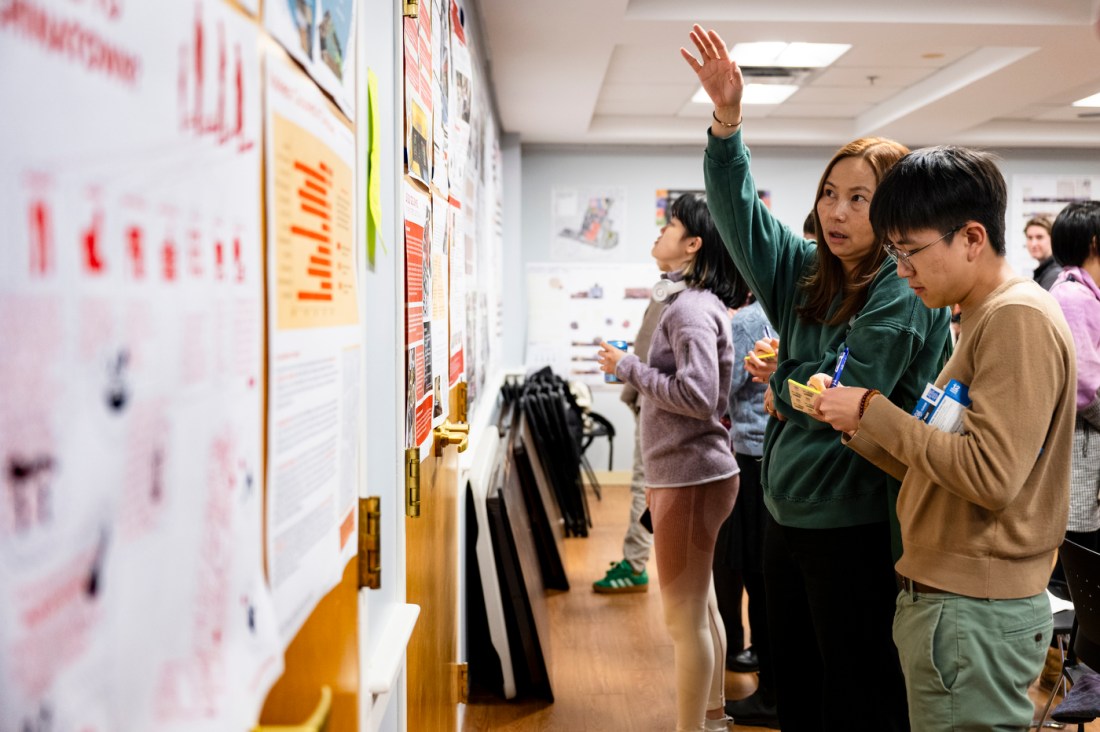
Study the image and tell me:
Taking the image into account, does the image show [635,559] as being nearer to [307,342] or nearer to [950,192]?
[950,192]

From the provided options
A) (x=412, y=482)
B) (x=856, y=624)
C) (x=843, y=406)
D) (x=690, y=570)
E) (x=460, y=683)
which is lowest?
(x=460, y=683)

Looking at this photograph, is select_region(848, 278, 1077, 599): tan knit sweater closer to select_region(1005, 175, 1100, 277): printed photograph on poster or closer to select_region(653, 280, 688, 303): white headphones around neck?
select_region(653, 280, 688, 303): white headphones around neck

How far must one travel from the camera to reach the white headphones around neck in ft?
8.48

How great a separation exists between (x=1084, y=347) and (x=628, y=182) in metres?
4.56

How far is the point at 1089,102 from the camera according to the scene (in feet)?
19.3

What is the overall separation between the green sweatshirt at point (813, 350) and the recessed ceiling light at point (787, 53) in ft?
9.22

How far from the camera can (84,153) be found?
357 millimetres

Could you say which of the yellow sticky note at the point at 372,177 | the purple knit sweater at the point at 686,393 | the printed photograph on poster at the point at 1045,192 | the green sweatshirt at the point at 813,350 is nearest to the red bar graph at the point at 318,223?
the yellow sticky note at the point at 372,177

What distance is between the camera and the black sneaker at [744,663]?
11.1 ft

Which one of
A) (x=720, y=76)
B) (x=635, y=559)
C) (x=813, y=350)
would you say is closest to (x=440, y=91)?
(x=720, y=76)

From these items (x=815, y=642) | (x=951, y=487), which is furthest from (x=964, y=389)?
(x=815, y=642)

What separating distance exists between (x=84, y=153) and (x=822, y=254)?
169 cm

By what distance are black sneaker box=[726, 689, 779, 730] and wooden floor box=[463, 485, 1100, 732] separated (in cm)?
3

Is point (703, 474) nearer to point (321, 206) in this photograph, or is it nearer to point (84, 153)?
point (321, 206)
